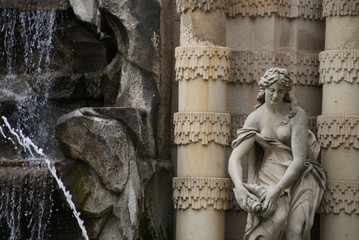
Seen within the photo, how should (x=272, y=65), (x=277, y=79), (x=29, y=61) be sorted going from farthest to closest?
(x=29, y=61)
(x=272, y=65)
(x=277, y=79)

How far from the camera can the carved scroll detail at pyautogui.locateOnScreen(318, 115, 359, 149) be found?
645 inches

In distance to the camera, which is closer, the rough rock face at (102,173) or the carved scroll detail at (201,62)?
the rough rock face at (102,173)

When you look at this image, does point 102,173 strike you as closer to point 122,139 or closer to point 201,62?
point 122,139

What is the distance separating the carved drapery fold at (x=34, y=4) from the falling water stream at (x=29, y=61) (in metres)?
0.05

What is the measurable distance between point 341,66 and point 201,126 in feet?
5.41

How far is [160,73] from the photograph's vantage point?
16766mm

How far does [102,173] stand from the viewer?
51.4ft

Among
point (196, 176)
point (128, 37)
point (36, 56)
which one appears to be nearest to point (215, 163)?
point (196, 176)

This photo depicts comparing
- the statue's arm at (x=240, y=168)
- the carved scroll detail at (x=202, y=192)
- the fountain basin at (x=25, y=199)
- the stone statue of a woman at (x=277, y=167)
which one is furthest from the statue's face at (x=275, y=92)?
the fountain basin at (x=25, y=199)

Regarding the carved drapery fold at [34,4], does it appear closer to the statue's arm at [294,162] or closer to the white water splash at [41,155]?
the white water splash at [41,155]

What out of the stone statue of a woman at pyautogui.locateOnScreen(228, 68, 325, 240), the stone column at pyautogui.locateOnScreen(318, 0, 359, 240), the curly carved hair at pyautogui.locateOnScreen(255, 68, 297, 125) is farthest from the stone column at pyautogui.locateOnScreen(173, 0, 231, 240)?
the stone column at pyautogui.locateOnScreen(318, 0, 359, 240)

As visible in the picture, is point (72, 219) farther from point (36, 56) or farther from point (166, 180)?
point (36, 56)

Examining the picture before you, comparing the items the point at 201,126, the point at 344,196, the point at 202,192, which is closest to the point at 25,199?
the point at 202,192

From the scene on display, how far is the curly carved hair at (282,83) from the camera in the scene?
617 inches
